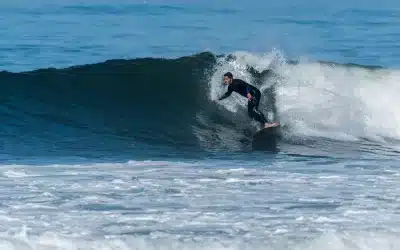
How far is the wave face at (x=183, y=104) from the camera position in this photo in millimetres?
15727

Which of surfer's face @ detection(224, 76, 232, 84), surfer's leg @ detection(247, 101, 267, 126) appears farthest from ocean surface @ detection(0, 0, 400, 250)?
surfer's face @ detection(224, 76, 232, 84)

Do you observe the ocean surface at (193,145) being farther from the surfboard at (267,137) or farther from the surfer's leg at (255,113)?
the surfer's leg at (255,113)

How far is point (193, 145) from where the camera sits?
1541cm

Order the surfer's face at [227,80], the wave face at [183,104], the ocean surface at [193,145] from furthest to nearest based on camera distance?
the wave face at [183,104], the surfer's face at [227,80], the ocean surface at [193,145]

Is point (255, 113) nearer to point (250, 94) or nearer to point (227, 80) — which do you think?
point (250, 94)

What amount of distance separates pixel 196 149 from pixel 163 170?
8.51 feet

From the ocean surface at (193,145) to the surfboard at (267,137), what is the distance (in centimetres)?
4

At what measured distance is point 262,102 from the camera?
17.3 metres

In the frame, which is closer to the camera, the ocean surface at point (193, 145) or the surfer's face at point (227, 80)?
the ocean surface at point (193, 145)

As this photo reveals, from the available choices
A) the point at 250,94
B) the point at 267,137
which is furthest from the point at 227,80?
the point at 267,137

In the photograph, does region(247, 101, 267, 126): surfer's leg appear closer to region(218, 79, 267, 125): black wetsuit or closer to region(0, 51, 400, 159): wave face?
region(218, 79, 267, 125): black wetsuit

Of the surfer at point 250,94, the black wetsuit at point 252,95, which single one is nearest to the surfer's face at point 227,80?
the surfer at point 250,94

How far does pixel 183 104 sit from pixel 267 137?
9.01 feet

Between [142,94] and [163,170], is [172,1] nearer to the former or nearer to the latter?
[142,94]
